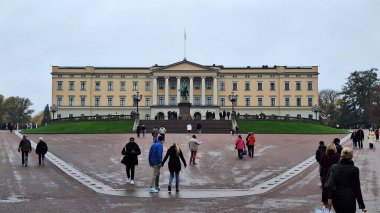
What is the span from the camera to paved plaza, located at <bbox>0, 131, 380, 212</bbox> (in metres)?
14.7

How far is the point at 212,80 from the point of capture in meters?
119

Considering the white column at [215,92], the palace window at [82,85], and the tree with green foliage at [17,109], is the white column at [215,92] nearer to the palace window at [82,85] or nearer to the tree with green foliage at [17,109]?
the palace window at [82,85]

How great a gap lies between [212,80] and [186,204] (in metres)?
104

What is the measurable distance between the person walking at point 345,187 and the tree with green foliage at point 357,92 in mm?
116394

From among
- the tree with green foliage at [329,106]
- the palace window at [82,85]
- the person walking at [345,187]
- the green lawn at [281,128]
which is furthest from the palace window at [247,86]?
the person walking at [345,187]

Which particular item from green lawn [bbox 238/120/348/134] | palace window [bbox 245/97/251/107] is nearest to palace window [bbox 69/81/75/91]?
palace window [bbox 245/97/251/107]

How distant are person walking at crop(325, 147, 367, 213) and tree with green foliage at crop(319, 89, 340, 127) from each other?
4798 inches

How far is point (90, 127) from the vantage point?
75.2 meters

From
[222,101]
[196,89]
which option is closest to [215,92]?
[222,101]

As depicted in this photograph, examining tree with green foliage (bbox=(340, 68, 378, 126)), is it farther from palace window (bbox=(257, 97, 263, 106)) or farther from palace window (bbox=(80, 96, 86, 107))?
palace window (bbox=(80, 96, 86, 107))

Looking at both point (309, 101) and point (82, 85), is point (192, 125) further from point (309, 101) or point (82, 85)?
point (309, 101)

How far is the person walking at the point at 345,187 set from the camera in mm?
9062

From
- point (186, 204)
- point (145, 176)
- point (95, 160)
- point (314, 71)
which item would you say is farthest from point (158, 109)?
point (186, 204)

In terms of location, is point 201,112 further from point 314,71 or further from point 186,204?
point 186,204
